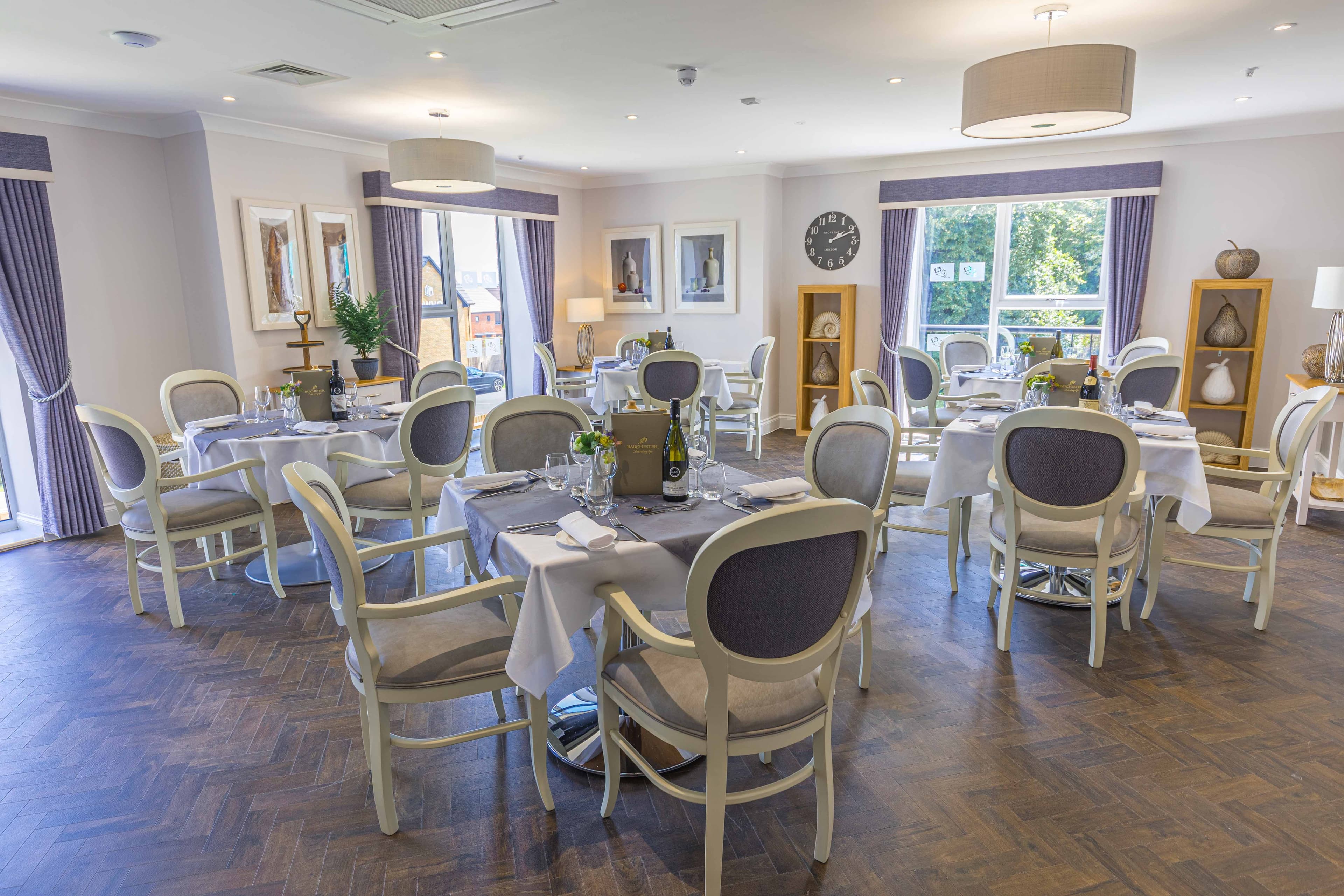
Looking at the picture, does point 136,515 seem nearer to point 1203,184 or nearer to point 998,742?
point 998,742

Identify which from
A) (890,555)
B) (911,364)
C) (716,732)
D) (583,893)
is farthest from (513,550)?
(911,364)

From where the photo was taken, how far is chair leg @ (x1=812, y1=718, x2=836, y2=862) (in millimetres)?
2131

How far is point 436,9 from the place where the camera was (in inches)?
128

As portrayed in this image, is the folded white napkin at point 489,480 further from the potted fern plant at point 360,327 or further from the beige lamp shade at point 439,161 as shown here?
the potted fern plant at point 360,327

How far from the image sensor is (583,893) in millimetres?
2102

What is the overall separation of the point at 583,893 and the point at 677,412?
144cm

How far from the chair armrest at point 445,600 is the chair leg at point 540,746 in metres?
0.37

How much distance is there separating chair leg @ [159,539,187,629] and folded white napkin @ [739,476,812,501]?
2.87 meters

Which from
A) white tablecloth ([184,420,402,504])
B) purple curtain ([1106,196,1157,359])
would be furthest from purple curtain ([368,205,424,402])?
purple curtain ([1106,196,1157,359])

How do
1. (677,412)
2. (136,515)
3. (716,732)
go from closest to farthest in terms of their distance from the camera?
(716,732), (677,412), (136,515)

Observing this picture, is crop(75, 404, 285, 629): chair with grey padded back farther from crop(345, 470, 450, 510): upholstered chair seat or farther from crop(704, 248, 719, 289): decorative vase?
crop(704, 248, 719, 289): decorative vase

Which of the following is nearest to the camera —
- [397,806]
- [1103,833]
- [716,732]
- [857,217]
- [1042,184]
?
[716,732]

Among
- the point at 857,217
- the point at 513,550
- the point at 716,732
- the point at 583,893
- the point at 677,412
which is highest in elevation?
the point at 857,217

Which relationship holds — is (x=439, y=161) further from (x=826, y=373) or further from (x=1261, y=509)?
(x=826, y=373)
